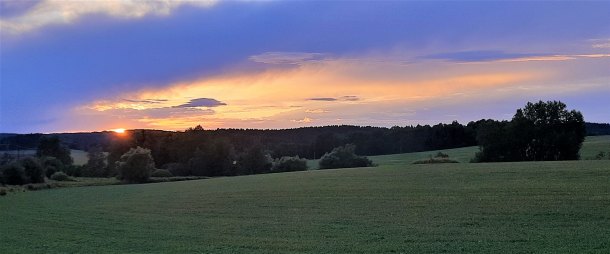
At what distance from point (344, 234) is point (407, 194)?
1637 cm

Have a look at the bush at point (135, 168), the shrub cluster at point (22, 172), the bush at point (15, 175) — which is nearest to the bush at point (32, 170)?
the shrub cluster at point (22, 172)

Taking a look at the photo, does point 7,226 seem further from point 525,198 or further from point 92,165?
point 92,165

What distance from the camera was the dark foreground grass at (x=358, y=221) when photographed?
18469 mm

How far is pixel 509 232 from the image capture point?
19797mm

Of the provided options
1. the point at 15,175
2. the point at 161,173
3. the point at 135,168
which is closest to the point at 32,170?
the point at 15,175

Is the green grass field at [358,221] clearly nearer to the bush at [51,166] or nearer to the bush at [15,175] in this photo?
the bush at [15,175]

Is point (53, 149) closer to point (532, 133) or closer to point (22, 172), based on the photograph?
point (22, 172)

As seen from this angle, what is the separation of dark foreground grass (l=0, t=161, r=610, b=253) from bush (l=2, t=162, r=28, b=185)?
43.2 meters

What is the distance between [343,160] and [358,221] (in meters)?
70.7

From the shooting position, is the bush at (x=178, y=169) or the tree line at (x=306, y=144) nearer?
the tree line at (x=306, y=144)

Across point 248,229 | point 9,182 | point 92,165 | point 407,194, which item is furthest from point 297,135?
point 248,229

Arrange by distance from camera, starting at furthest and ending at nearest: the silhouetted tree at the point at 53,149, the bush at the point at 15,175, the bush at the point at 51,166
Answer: the silhouetted tree at the point at 53,149, the bush at the point at 51,166, the bush at the point at 15,175

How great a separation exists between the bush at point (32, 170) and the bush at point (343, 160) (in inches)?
1732

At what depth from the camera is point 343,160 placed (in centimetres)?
9550
